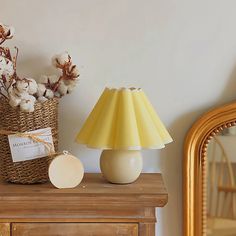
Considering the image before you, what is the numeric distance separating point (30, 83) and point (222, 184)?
0.62 m

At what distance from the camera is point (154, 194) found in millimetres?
1244

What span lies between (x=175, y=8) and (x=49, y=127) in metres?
0.51

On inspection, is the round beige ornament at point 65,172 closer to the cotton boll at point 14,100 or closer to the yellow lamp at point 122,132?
the yellow lamp at point 122,132

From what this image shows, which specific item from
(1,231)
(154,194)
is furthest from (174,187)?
(1,231)

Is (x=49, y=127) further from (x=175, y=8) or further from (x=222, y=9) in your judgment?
(x=222, y=9)

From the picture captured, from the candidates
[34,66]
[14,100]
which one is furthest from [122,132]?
[34,66]

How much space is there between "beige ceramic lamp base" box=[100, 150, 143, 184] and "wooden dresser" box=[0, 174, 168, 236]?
69 mm

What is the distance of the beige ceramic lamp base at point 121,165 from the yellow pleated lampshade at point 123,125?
51 mm

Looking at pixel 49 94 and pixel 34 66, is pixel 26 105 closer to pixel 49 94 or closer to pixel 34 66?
pixel 49 94

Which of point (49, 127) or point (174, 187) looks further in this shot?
point (174, 187)

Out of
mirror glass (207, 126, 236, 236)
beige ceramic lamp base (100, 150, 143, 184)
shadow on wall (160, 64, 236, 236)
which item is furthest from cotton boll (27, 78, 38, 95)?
mirror glass (207, 126, 236, 236)

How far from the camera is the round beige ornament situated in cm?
130

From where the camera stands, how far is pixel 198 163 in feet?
4.85

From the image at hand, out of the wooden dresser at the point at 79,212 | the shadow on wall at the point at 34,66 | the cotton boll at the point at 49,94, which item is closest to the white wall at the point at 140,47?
the shadow on wall at the point at 34,66
